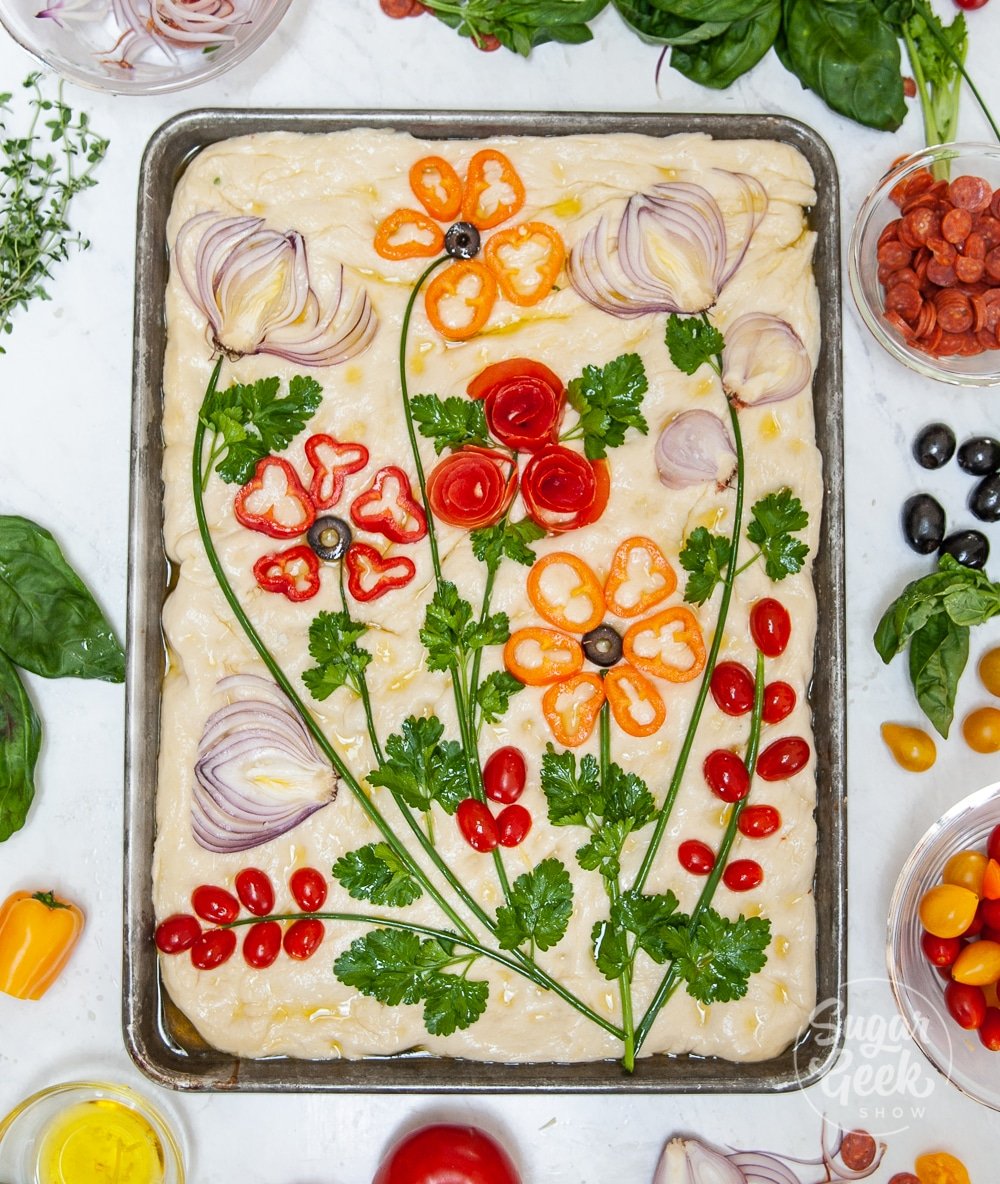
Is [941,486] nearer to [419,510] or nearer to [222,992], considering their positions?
[419,510]

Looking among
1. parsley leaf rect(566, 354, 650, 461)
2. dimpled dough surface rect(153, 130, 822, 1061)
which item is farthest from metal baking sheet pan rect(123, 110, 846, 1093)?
parsley leaf rect(566, 354, 650, 461)

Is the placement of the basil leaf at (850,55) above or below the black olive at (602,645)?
above

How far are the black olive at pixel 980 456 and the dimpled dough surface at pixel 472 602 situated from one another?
0.40 meters

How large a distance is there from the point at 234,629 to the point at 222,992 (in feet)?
2.09

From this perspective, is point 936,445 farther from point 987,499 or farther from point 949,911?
point 949,911

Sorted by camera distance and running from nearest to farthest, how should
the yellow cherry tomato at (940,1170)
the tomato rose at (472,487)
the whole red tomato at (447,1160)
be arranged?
the tomato rose at (472,487) < the whole red tomato at (447,1160) < the yellow cherry tomato at (940,1170)

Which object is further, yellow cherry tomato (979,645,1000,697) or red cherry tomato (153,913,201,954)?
yellow cherry tomato (979,645,1000,697)

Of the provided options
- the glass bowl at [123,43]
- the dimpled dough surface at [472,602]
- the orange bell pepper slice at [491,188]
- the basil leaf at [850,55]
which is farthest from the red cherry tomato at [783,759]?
the glass bowl at [123,43]

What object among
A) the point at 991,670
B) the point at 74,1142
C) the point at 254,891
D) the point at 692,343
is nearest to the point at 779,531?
the point at 692,343

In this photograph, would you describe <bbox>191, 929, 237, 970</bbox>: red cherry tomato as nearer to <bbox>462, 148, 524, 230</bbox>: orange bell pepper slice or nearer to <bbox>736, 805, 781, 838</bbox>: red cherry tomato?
<bbox>736, 805, 781, 838</bbox>: red cherry tomato

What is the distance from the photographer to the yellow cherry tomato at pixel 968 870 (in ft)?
6.82

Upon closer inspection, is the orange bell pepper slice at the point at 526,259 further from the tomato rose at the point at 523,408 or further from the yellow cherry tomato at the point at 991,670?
the yellow cherry tomato at the point at 991,670

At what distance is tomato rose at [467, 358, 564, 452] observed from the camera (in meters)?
1.93

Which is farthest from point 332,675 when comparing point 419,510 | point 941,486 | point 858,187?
point 858,187
